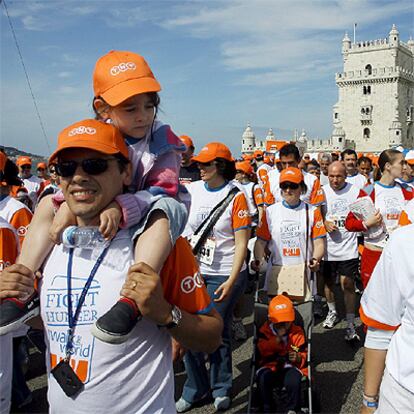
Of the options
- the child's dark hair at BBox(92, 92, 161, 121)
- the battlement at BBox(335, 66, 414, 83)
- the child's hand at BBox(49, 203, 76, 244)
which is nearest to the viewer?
the child's hand at BBox(49, 203, 76, 244)

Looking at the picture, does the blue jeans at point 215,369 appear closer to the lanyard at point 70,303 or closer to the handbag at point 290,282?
the handbag at point 290,282

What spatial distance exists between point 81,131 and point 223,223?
264 centimetres

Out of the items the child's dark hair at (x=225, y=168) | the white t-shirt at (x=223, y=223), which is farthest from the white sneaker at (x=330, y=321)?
the child's dark hair at (x=225, y=168)

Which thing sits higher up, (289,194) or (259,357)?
(289,194)

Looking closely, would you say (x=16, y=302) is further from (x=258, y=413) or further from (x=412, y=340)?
(x=258, y=413)

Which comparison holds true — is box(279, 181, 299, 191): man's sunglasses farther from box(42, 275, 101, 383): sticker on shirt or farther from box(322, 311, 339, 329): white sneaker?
box(42, 275, 101, 383): sticker on shirt

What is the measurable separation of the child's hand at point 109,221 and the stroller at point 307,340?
2.59 meters

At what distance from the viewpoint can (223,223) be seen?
4160mm

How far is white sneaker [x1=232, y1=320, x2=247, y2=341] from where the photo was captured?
18.1ft

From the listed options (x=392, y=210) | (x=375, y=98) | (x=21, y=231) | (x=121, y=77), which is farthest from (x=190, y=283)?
(x=375, y=98)

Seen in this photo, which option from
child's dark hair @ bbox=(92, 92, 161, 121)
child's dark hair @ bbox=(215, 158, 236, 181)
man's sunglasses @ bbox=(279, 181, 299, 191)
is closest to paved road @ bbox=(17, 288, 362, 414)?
man's sunglasses @ bbox=(279, 181, 299, 191)

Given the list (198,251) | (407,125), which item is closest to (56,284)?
(198,251)

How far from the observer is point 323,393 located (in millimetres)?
4223

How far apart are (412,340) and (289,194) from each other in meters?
2.84
